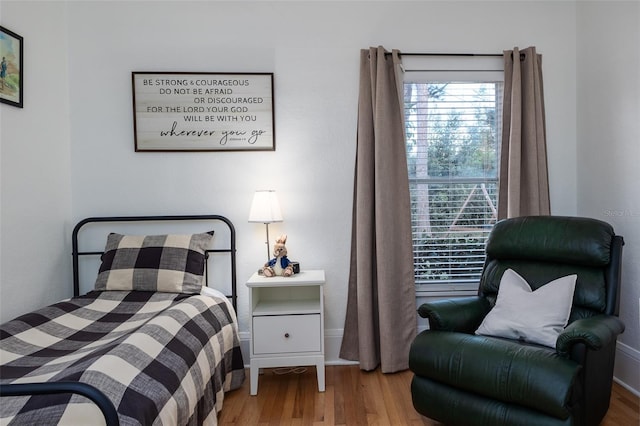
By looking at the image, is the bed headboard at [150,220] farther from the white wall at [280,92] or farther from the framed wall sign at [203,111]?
the framed wall sign at [203,111]

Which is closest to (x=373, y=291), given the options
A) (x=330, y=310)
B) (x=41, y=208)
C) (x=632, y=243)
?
(x=330, y=310)

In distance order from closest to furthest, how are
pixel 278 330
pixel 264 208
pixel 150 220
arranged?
pixel 278 330 < pixel 264 208 < pixel 150 220

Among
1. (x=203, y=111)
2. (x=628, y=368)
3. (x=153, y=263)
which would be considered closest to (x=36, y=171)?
(x=153, y=263)

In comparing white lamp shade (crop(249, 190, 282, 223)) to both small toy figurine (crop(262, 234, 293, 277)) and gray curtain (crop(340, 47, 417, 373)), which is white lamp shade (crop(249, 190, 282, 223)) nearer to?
small toy figurine (crop(262, 234, 293, 277))

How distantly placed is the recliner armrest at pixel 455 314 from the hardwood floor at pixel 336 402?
1.68 ft

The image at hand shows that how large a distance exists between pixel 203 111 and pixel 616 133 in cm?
271

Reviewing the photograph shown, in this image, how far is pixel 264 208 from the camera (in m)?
2.46

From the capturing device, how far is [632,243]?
2.29 meters

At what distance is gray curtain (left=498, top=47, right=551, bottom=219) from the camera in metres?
2.60

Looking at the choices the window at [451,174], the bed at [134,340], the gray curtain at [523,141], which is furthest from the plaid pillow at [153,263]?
the gray curtain at [523,141]

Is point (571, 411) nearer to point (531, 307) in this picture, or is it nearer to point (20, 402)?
point (531, 307)

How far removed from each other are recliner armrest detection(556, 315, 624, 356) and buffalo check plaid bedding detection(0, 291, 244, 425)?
1.58m

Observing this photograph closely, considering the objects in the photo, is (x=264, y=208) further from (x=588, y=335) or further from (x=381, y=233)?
(x=588, y=335)

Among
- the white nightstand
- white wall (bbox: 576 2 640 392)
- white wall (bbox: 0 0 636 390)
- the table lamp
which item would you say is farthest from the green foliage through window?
the table lamp
